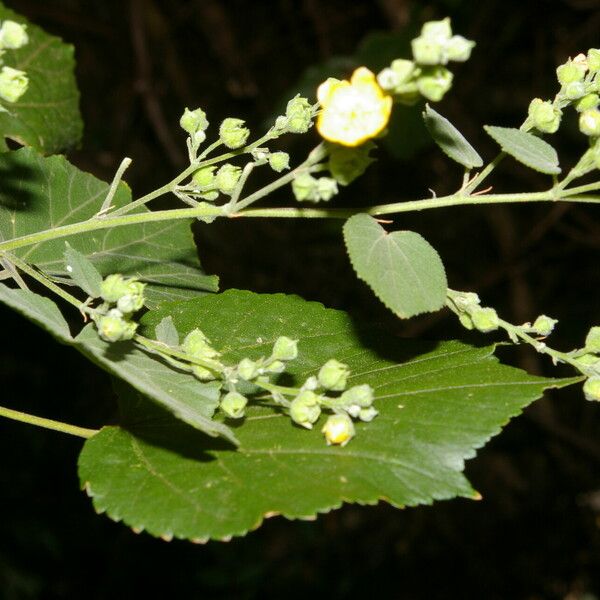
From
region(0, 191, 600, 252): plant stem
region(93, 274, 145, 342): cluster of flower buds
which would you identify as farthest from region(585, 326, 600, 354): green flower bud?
region(93, 274, 145, 342): cluster of flower buds

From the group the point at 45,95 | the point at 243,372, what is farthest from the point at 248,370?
the point at 45,95

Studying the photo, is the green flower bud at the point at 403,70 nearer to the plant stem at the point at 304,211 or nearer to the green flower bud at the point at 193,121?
the plant stem at the point at 304,211

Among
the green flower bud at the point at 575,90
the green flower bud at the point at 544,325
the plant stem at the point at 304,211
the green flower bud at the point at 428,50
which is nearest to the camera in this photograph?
the green flower bud at the point at 428,50

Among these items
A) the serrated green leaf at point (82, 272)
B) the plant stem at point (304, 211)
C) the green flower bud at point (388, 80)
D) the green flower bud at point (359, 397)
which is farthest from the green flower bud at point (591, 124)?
the serrated green leaf at point (82, 272)

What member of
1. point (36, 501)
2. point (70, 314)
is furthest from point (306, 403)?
point (36, 501)

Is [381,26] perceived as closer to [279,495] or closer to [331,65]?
[331,65]
